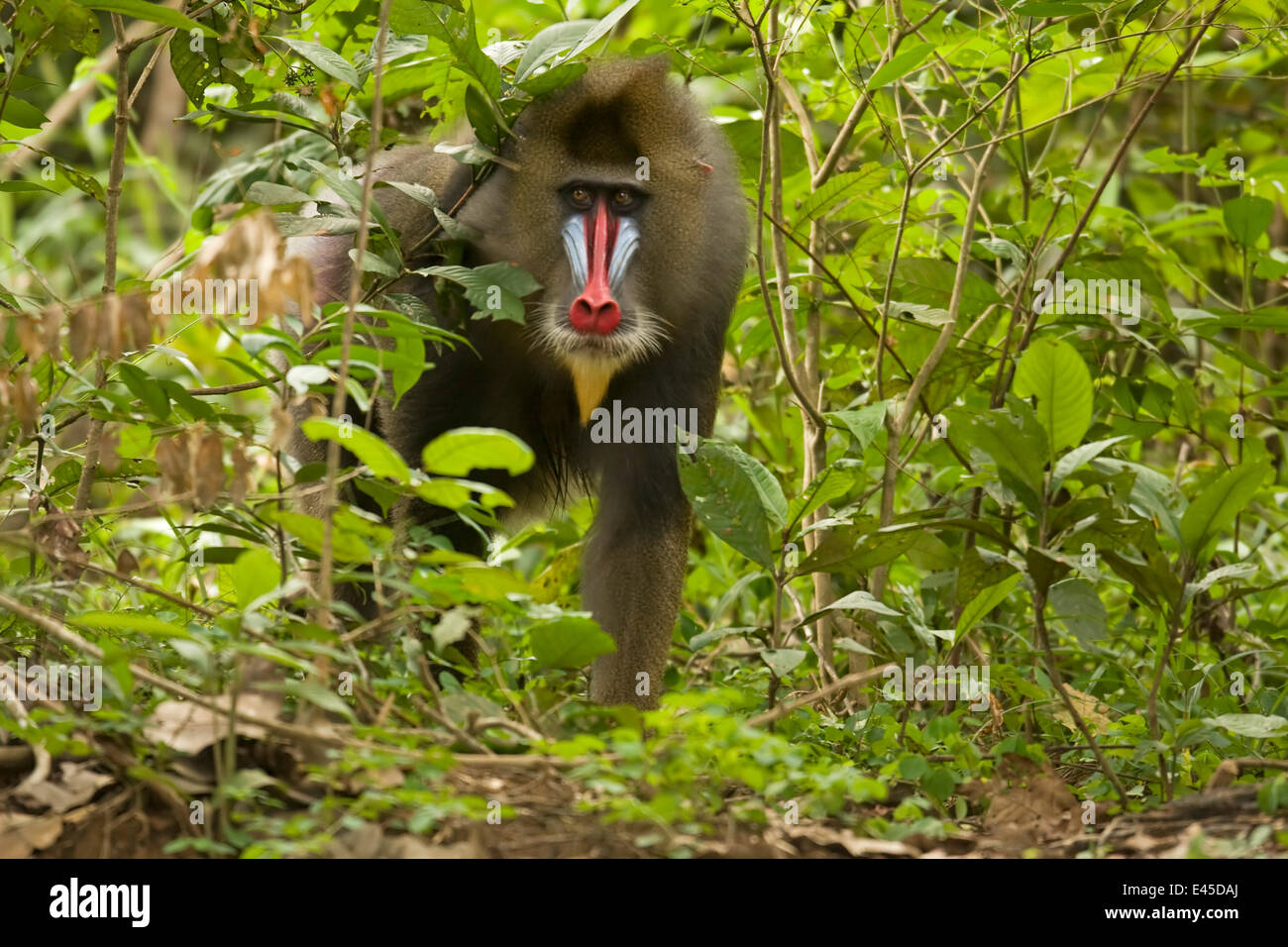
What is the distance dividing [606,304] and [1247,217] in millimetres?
1849

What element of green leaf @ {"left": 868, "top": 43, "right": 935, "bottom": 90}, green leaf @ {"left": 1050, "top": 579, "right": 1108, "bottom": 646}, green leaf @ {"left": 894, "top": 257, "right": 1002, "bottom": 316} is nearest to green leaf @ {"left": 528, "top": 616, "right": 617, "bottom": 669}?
green leaf @ {"left": 1050, "top": 579, "right": 1108, "bottom": 646}

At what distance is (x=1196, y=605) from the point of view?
4125mm

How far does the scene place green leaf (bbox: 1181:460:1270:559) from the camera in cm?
314

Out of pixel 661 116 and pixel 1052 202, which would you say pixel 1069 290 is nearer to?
pixel 1052 202

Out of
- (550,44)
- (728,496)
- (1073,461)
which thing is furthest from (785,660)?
(550,44)

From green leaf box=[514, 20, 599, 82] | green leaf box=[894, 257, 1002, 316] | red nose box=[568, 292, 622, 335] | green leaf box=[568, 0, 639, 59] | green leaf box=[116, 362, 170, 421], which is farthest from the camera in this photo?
green leaf box=[894, 257, 1002, 316]

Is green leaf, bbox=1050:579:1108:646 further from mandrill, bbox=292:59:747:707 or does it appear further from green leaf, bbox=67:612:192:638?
green leaf, bbox=67:612:192:638

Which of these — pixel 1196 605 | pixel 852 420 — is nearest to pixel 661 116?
pixel 852 420

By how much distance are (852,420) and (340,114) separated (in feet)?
5.11

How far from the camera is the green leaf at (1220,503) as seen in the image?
3.14 metres

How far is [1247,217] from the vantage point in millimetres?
3990

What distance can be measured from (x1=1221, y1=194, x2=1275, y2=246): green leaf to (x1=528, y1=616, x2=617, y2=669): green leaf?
237 centimetres

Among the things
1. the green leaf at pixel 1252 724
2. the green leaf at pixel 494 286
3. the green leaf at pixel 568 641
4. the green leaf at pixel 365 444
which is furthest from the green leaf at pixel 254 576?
the green leaf at pixel 1252 724

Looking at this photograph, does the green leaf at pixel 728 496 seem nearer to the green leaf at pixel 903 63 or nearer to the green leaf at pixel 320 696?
the green leaf at pixel 903 63
